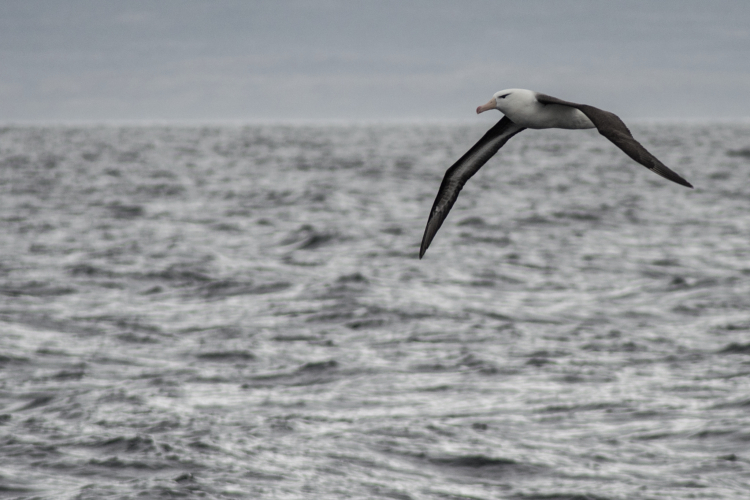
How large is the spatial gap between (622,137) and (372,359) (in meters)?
14.7

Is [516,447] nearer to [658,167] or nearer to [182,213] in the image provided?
[658,167]

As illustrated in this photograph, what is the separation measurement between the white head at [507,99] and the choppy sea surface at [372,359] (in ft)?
25.7

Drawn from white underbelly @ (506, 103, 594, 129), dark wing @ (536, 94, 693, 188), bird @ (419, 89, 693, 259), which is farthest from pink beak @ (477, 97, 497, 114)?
dark wing @ (536, 94, 693, 188)

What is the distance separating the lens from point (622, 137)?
193 inches

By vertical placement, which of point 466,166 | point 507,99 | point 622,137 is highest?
point 507,99

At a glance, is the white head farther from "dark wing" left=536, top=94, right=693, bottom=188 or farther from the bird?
"dark wing" left=536, top=94, right=693, bottom=188

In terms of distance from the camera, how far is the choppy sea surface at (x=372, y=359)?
1334 centimetres

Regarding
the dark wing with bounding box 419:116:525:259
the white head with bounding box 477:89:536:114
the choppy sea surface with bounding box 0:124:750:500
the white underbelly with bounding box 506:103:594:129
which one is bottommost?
the choppy sea surface with bounding box 0:124:750:500

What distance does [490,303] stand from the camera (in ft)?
81.3

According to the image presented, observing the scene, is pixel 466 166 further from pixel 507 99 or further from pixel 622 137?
pixel 622 137

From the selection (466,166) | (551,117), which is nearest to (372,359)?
(466,166)

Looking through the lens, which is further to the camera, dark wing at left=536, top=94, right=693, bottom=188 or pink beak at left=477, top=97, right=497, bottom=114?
pink beak at left=477, top=97, right=497, bottom=114

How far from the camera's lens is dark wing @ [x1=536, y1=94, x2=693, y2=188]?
15.3 ft

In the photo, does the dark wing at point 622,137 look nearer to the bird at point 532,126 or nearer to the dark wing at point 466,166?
the bird at point 532,126
